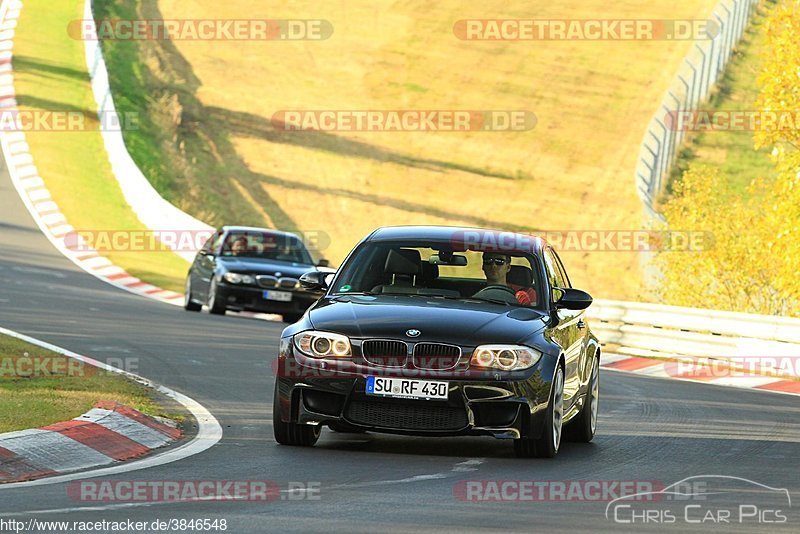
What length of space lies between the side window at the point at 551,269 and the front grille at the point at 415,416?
1883 mm

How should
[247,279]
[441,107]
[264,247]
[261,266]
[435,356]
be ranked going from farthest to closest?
1. [441,107]
2. [264,247]
3. [261,266]
4. [247,279]
5. [435,356]

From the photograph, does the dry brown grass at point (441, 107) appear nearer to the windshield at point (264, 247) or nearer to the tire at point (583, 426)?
the windshield at point (264, 247)

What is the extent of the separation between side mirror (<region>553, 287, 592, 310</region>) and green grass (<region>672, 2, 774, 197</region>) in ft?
123

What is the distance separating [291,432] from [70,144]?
34751 millimetres

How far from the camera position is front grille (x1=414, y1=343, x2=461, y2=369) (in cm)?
1084

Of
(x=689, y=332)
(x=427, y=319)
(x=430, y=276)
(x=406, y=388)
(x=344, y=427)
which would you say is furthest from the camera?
(x=689, y=332)

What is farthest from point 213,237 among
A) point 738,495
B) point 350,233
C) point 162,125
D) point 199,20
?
point 199,20

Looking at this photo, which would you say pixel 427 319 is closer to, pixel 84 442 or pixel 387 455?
pixel 387 455

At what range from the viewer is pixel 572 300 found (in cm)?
1203

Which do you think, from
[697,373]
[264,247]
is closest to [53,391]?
[697,373]

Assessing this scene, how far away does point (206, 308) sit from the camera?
89.9ft

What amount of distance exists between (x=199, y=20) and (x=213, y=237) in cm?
4180

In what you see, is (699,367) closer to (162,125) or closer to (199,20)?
(162,125)

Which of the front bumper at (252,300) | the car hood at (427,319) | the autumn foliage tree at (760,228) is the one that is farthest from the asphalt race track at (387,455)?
the autumn foliage tree at (760,228)
